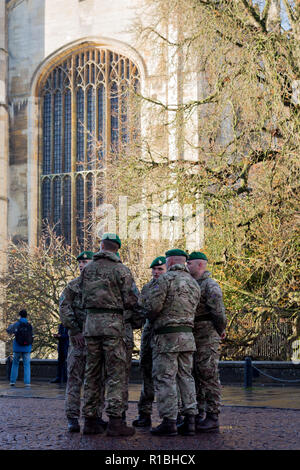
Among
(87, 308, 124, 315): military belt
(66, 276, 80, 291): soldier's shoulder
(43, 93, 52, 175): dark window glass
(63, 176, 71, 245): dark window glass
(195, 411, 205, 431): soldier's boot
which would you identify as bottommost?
(195, 411, 205, 431): soldier's boot

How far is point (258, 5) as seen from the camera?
15281mm

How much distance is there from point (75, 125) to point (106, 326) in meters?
27.5

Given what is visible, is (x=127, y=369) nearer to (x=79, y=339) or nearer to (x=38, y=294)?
(x=79, y=339)

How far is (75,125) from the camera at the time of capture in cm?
3409

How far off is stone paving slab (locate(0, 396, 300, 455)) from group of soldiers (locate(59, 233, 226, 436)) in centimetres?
26

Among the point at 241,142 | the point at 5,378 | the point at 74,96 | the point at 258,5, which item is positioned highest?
the point at 74,96

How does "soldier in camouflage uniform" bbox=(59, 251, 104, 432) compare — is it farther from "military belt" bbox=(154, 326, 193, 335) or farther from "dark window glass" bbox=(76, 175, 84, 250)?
"dark window glass" bbox=(76, 175, 84, 250)

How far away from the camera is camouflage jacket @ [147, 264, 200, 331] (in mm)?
7531

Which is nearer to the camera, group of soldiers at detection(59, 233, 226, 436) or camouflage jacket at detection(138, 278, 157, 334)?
group of soldiers at detection(59, 233, 226, 436)

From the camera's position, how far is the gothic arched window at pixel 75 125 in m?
33.3

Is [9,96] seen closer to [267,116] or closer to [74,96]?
[74,96]

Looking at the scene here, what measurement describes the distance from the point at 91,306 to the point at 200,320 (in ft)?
4.19

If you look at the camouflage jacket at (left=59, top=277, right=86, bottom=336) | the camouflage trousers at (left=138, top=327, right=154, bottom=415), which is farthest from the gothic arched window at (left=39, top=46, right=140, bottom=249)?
the camouflage jacket at (left=59, top=277, right=86, bottom=336)
